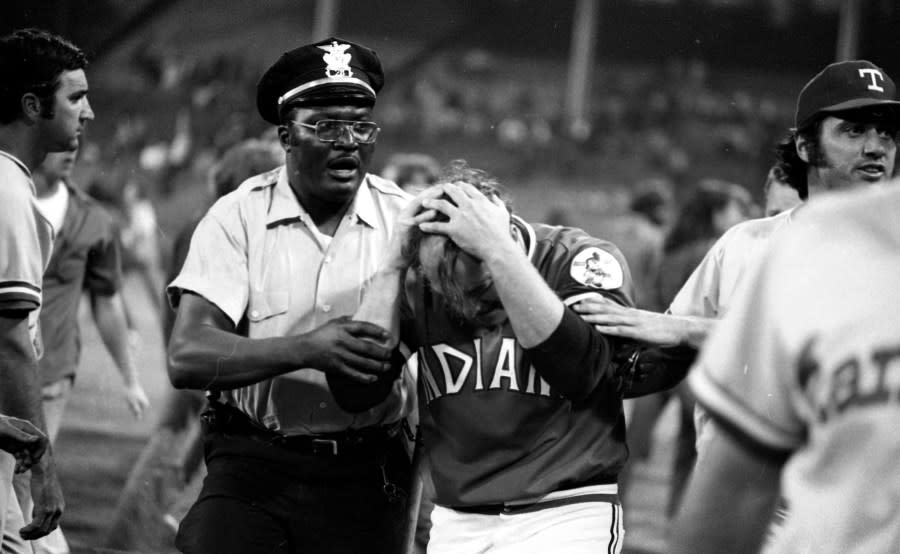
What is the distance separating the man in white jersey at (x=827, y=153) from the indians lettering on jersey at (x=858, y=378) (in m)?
1.75

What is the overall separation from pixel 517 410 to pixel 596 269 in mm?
356

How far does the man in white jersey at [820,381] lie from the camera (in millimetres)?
1271

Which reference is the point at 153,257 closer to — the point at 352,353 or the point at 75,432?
the point at 75,432

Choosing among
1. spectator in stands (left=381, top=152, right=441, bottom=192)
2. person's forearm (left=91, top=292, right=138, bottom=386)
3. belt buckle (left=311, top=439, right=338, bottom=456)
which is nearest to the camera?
belt buckle (left=311, top=439, right=338, bottom=456)

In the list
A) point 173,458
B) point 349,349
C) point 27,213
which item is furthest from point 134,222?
point 349,349

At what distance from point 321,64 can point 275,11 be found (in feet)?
44.7

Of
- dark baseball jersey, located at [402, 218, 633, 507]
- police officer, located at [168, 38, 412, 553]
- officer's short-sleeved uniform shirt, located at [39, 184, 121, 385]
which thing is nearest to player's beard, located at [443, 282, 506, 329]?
dark baseball jersey, located at [402, 218, 633, 507]

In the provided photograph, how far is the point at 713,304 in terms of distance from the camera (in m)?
3.28

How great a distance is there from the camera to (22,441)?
9.18 ft

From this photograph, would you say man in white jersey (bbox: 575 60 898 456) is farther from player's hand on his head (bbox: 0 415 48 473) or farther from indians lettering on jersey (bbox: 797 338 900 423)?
indians lettering on jersey (bbox: 797 338 900 423)

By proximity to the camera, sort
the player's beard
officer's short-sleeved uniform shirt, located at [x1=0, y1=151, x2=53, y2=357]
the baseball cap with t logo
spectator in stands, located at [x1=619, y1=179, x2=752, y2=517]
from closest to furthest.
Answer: the player's beard, officer's short-sleeved uniform shirt, located at [x1=0, y1=151, x2=53, y2=357], the baseball cap with t logo, spectator in stands, located at [x1=619, y1=179, x2=752, y2=517]

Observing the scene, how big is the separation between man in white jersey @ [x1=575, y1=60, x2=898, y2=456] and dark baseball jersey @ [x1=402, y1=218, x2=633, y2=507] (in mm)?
402

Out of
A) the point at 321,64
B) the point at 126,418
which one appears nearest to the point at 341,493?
the point at 321,64

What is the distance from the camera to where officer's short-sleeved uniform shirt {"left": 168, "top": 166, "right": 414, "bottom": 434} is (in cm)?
301
